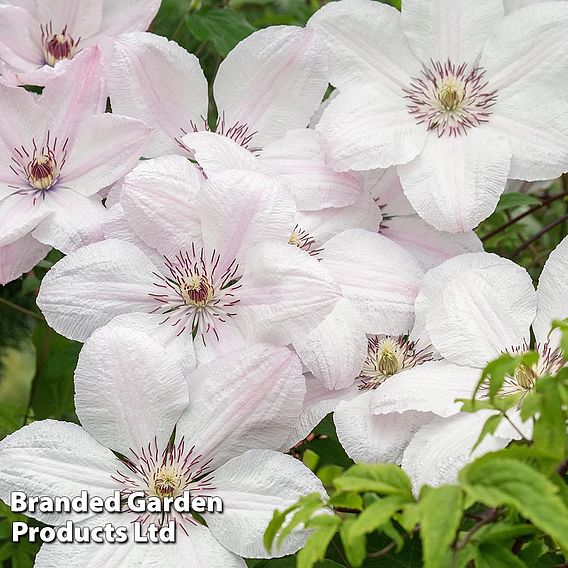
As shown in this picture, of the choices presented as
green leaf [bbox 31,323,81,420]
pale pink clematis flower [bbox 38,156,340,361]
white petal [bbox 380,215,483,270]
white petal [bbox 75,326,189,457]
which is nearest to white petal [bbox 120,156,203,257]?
pale pink clematis flower [bbox 38,156,340,361]

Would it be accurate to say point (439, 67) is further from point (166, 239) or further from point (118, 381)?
point (118, 381)

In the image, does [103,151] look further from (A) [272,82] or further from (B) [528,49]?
(B) [528,49]

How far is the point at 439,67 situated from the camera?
2.94 feet

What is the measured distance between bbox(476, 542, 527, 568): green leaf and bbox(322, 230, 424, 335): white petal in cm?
29

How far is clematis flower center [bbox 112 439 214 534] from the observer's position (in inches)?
28.6

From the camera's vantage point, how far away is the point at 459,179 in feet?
2.68

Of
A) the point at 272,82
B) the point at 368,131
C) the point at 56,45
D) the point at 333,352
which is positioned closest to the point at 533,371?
the point at 333,352

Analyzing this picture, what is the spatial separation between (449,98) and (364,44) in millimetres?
98

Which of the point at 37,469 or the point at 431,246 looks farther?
the point at 431,246

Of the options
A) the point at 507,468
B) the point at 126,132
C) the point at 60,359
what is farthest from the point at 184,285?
the point at 507,468

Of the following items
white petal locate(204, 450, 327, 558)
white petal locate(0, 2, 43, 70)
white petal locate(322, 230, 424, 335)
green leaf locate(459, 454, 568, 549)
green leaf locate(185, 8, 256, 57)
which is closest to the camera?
green leaf locate(459, 454, 568, 549)

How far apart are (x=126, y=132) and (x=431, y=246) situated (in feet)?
0.99

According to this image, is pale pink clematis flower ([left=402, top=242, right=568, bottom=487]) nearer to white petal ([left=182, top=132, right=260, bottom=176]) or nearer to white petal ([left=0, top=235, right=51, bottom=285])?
white petal ([left=182, top=132, right=260, bottom=176])

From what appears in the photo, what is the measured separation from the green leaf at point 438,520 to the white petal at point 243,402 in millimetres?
259
